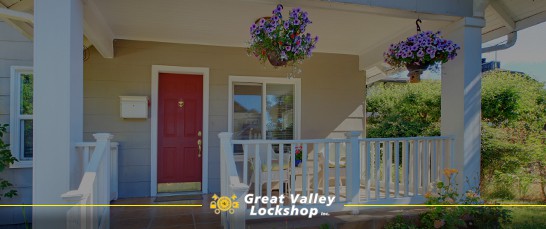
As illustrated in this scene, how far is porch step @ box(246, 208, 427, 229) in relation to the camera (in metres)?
2.76

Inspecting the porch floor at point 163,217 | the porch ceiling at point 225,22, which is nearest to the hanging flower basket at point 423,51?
the porch ceiling at point 225,22

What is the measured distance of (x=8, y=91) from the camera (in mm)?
3592

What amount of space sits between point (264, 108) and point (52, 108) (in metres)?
2.82

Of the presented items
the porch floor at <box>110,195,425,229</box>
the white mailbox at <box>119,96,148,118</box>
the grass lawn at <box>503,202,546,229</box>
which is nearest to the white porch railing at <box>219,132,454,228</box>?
the porch floor at <box>110,195,425,229</box>

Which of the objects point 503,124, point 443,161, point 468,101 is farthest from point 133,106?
point 503,124

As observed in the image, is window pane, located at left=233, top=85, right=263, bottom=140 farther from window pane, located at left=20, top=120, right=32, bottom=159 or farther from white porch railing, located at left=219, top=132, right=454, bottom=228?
window pane, located at left=20, top=120, right=32, bottom=159

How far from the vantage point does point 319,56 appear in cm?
476

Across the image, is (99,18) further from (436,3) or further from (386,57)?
(436,3)

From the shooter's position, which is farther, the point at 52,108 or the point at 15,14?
the point at 15,14

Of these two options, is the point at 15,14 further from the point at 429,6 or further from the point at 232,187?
the point at 429,6

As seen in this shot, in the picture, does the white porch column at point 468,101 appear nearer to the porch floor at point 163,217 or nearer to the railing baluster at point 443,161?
the railing baluster at point 443,161

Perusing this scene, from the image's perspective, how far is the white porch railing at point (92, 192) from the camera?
1814 millimetres

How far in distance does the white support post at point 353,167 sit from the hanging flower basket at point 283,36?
3.24 feet

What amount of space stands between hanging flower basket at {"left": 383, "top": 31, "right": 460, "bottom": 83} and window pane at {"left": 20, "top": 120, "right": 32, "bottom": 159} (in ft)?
14.1
